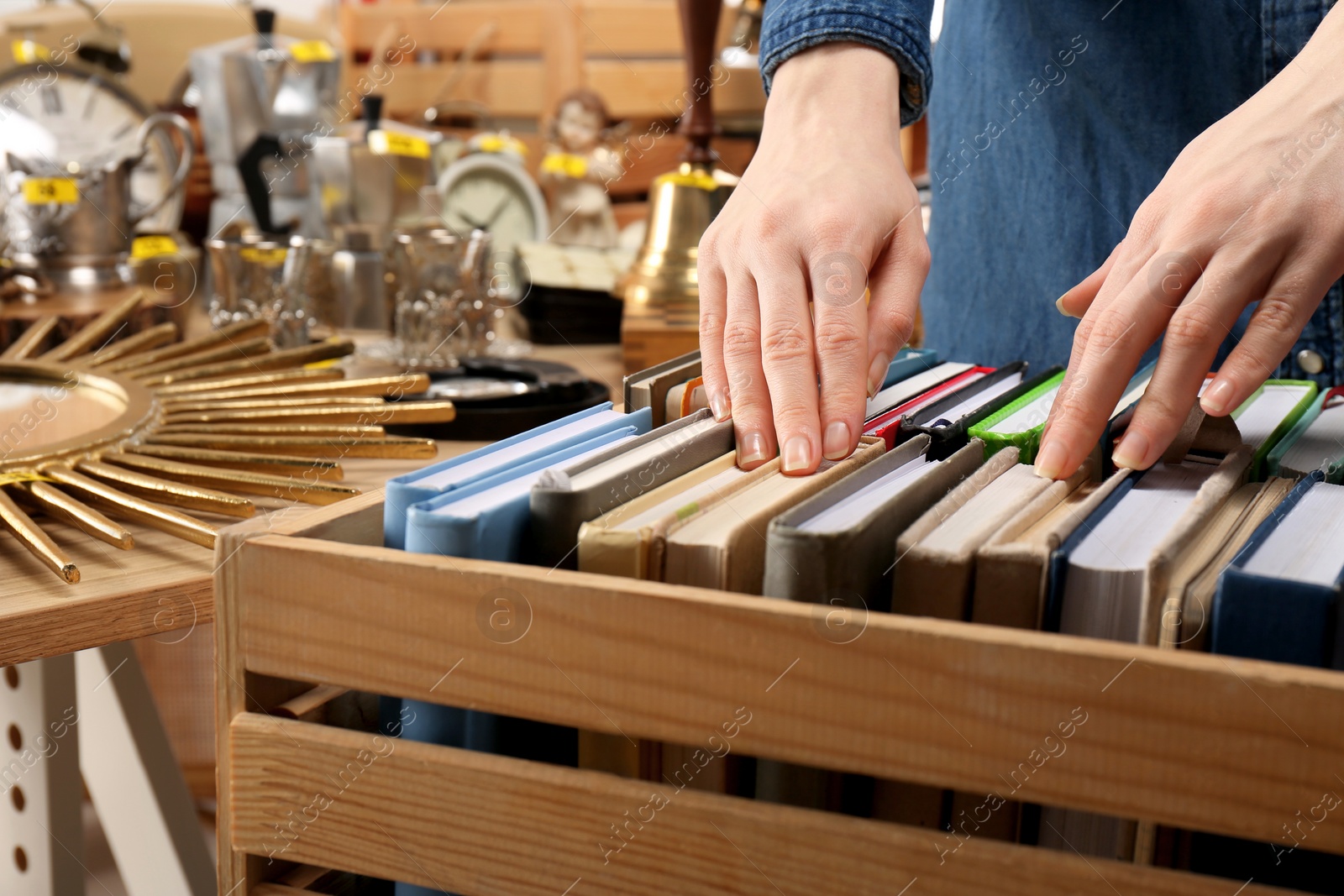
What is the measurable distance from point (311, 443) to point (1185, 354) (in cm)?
76

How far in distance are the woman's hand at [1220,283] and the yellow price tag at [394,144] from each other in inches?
67.9

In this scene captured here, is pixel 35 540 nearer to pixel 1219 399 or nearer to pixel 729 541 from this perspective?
pixel 729 541

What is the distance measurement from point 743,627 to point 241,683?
30 centimetres

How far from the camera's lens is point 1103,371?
0.70 m

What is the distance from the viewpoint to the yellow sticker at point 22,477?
968mm

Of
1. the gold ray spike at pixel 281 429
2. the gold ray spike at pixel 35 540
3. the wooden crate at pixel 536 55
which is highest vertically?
the wooden crate at pixel 536 55

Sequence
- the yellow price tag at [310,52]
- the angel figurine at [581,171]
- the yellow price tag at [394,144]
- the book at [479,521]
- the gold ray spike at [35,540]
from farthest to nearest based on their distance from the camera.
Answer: the angel figurine at [581,171] < the yellow price tag at [310,52] < the yellow price tag at [394,144] < the gold ray spike at [35,540] < the book at [479,521]

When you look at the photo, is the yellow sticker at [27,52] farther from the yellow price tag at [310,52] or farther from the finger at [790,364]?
the finger at [790,364]

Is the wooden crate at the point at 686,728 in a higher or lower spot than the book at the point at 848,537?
lower

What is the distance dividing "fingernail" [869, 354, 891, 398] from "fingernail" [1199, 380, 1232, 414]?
225mm

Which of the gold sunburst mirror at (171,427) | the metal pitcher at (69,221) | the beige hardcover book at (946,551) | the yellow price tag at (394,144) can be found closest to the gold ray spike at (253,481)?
the gold sunburst mirror at (171,427)

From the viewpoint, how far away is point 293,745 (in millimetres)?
644

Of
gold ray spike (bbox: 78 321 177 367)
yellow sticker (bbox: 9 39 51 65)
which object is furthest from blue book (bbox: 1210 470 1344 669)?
yellow sticker (bbox: 9 39 51 65)

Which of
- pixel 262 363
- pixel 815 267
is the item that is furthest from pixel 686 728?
pixel 262 363
